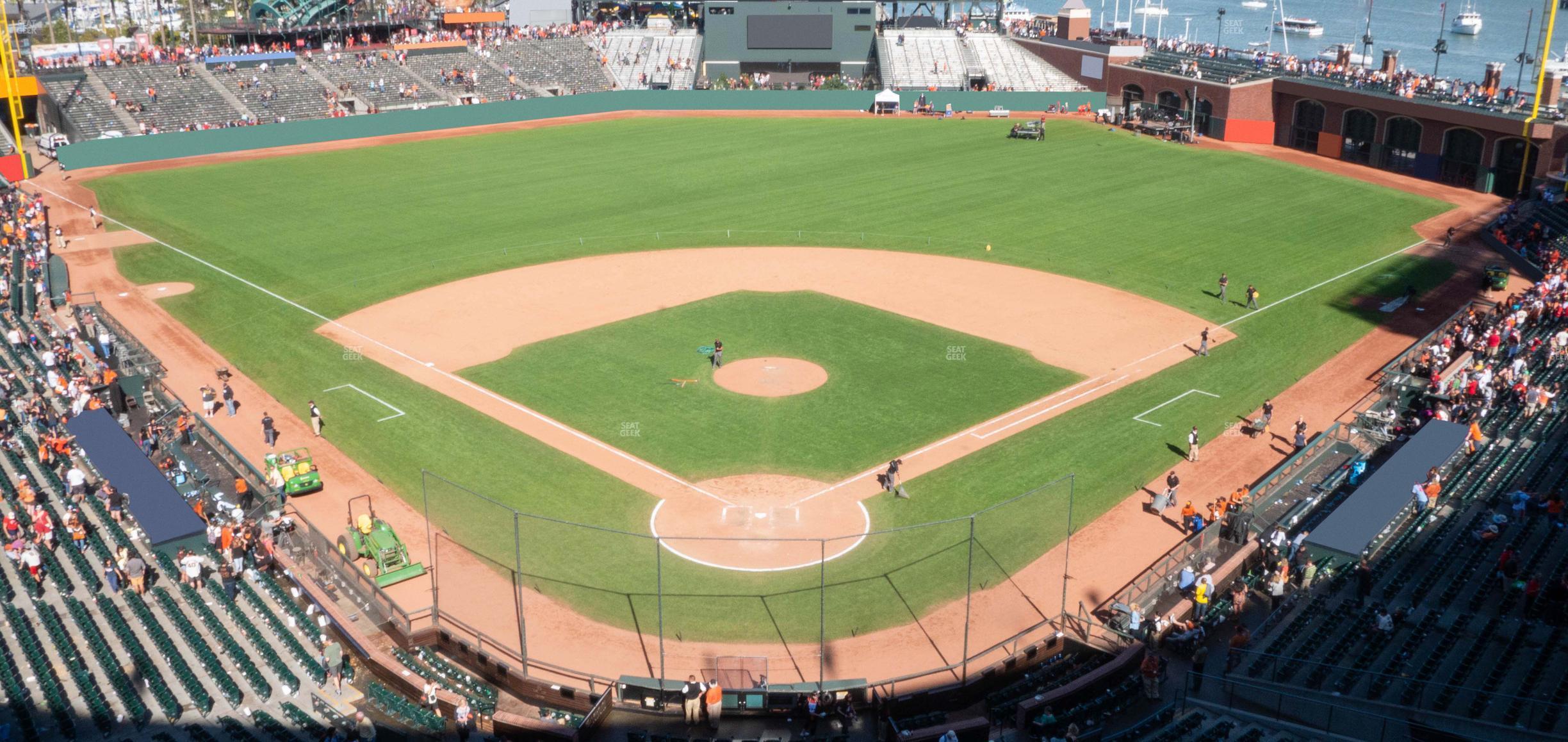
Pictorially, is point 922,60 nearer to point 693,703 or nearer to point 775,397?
point 775,397

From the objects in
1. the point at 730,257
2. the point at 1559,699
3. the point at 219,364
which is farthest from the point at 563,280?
the point at 1559,699

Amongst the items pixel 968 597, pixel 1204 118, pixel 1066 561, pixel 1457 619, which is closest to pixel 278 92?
pixel 1204 118

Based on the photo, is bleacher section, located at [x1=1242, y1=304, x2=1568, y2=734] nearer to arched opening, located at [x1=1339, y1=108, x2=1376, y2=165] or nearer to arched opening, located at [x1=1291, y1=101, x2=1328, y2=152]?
arched opening, located at [x1=1339, y1=108, x2=1376, y2=165]

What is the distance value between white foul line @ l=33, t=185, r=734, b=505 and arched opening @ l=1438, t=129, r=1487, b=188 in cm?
5773

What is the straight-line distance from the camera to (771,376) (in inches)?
1555

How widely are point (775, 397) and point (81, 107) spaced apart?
6319cm

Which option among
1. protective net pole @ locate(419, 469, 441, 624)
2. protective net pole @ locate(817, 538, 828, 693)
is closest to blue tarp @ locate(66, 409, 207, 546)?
protective net pole @ locate(419, 469, 441, 624)

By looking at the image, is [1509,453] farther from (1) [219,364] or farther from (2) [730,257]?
(1) [219,364]

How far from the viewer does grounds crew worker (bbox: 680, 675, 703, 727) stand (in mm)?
21891

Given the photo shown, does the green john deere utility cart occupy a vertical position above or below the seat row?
above

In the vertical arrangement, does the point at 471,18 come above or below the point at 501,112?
above

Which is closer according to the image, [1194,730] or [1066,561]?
[1194,730]

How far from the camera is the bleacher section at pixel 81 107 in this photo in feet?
246

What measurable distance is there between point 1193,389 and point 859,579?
17.2 meters
